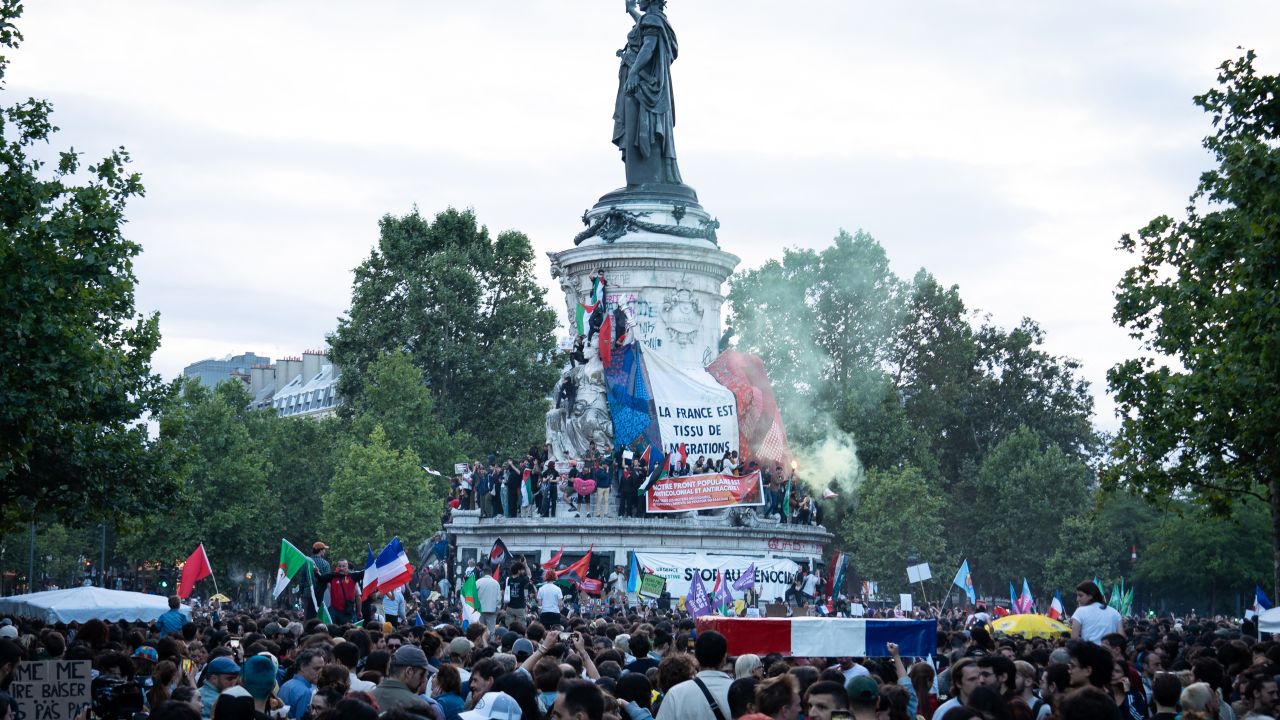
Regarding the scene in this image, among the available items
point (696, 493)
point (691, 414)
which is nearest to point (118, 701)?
point (696, 493)

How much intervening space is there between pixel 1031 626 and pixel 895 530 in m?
45.4

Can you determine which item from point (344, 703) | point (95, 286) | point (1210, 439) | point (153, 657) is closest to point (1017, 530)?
point (1210, 439)

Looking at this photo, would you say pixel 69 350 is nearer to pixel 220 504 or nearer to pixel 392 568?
pixel 392 568

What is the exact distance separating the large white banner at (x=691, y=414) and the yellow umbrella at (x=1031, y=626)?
2082cm

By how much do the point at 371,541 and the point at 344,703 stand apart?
60.6 metres

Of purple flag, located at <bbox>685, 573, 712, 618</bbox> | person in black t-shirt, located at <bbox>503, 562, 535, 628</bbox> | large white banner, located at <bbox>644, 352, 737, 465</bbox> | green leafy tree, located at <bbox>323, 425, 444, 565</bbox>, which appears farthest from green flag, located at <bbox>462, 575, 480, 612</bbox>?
green leafy tree, located at <bbox>323, 425, 444, 565</bbox>

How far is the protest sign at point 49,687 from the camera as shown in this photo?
→ 470 inches

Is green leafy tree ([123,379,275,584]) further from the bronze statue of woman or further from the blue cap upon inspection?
the blue cap

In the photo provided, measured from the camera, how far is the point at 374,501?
220ft

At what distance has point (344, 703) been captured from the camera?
28.4 feet

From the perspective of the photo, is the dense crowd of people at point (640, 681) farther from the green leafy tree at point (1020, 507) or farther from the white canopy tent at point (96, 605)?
the green leafy tree at point (1020, 507)

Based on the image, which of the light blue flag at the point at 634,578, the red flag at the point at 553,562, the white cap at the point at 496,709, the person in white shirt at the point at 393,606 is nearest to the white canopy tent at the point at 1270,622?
the person in white shirt at the point at 393,606

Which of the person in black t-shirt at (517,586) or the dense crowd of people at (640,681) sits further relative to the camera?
the person in black t-shirt at (517,586)

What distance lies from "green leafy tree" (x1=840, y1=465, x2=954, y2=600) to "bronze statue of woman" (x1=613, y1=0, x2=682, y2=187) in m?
24.4
